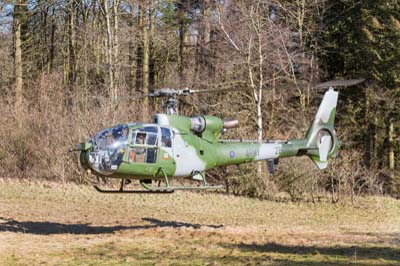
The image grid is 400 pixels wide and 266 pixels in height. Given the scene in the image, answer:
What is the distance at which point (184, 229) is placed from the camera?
45.8 ft

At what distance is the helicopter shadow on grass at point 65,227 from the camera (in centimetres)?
1374

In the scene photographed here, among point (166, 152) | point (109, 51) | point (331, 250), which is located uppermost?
point (109, 51)

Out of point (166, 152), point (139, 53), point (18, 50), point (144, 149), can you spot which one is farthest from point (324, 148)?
point (139, 53)

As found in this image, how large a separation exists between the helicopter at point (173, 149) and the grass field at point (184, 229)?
1.43 metres

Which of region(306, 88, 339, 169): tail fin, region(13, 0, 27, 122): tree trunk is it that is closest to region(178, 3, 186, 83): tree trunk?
region(13, 0, 27, 122): tree trunk

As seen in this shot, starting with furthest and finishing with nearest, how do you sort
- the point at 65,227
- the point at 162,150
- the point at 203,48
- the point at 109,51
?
the point at 203,48 < the point at 109,51 < the point at 65,227 < the point at 162,150

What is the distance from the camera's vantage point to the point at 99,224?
1515 centimetres

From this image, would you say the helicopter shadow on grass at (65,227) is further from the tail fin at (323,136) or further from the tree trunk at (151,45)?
the tree trunk at (151,45)

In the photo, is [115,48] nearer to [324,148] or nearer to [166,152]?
[324,148]

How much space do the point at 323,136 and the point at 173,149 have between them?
470 centimetres

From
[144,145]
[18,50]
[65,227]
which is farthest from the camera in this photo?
[18,50]

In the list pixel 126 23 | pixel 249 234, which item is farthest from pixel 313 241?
pixel 126 23

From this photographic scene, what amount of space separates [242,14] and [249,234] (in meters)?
12.8

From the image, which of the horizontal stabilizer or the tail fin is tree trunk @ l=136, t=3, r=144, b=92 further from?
the horizontal stabilizer
